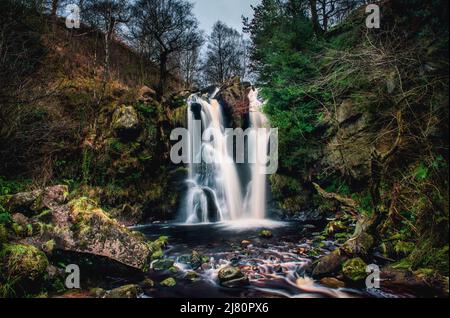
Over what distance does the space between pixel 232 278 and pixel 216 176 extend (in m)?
7.88

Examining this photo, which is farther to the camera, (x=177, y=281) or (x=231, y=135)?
(x=231, y=135)

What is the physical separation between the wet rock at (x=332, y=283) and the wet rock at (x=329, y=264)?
18cm

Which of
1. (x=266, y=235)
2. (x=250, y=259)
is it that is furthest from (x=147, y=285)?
(x=266, y=235)

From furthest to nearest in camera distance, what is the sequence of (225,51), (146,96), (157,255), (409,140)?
(225,51)
(146,96)
(157,255)
(409,140)

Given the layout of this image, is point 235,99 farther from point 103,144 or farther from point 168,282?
point 168,282

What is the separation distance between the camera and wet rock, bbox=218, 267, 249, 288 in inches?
186

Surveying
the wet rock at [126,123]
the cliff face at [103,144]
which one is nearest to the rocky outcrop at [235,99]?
the cliff face at [103,144]

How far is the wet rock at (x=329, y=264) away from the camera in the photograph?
483 centimetres

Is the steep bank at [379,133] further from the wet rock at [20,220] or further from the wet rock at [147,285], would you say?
the wet rock at [20,220]

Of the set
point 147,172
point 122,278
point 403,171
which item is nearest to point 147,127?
point 147,172

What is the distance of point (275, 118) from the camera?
11.4m

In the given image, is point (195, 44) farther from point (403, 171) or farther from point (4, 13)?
point (403, 171)

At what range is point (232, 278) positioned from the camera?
4785 mm

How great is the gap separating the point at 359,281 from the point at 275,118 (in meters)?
7.84
